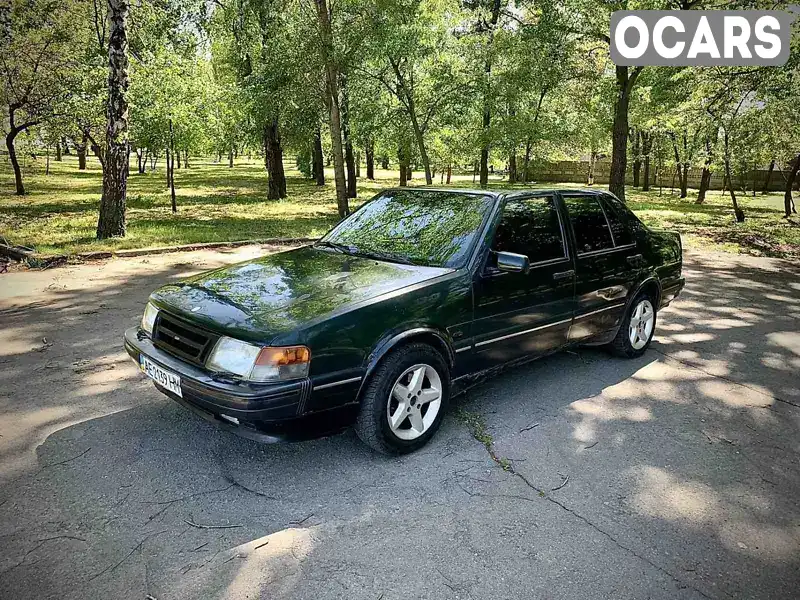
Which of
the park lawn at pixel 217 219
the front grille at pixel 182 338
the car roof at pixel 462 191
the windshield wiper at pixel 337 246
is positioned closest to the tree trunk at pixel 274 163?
the park lawn at pixel 217 219

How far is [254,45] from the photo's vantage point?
1972 centimetres

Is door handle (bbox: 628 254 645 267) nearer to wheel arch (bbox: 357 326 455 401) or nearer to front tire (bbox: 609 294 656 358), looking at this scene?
front tire (bbox: 609 294 656 358)

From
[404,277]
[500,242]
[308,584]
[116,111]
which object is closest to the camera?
[308,584]

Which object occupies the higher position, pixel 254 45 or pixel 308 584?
pixel 254 45

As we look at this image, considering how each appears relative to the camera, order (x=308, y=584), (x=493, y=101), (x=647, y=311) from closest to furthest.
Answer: (x=308, y=584)
(x=647, y=311)
(x=493, y=101)

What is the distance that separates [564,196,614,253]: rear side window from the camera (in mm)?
4637

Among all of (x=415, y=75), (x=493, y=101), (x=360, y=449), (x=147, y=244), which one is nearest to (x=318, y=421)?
(x=360, y=449)

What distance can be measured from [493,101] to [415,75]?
3.40 m

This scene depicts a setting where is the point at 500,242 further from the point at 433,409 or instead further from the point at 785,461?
the point at 785,461

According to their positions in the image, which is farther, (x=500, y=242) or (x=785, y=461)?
(x=500, y=242)

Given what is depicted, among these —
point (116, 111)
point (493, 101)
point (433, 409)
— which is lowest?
point (433, 409)

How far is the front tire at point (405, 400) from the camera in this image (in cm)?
323

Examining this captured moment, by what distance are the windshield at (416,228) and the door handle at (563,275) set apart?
0.80 m

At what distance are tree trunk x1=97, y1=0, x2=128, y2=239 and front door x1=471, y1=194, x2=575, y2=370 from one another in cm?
892
